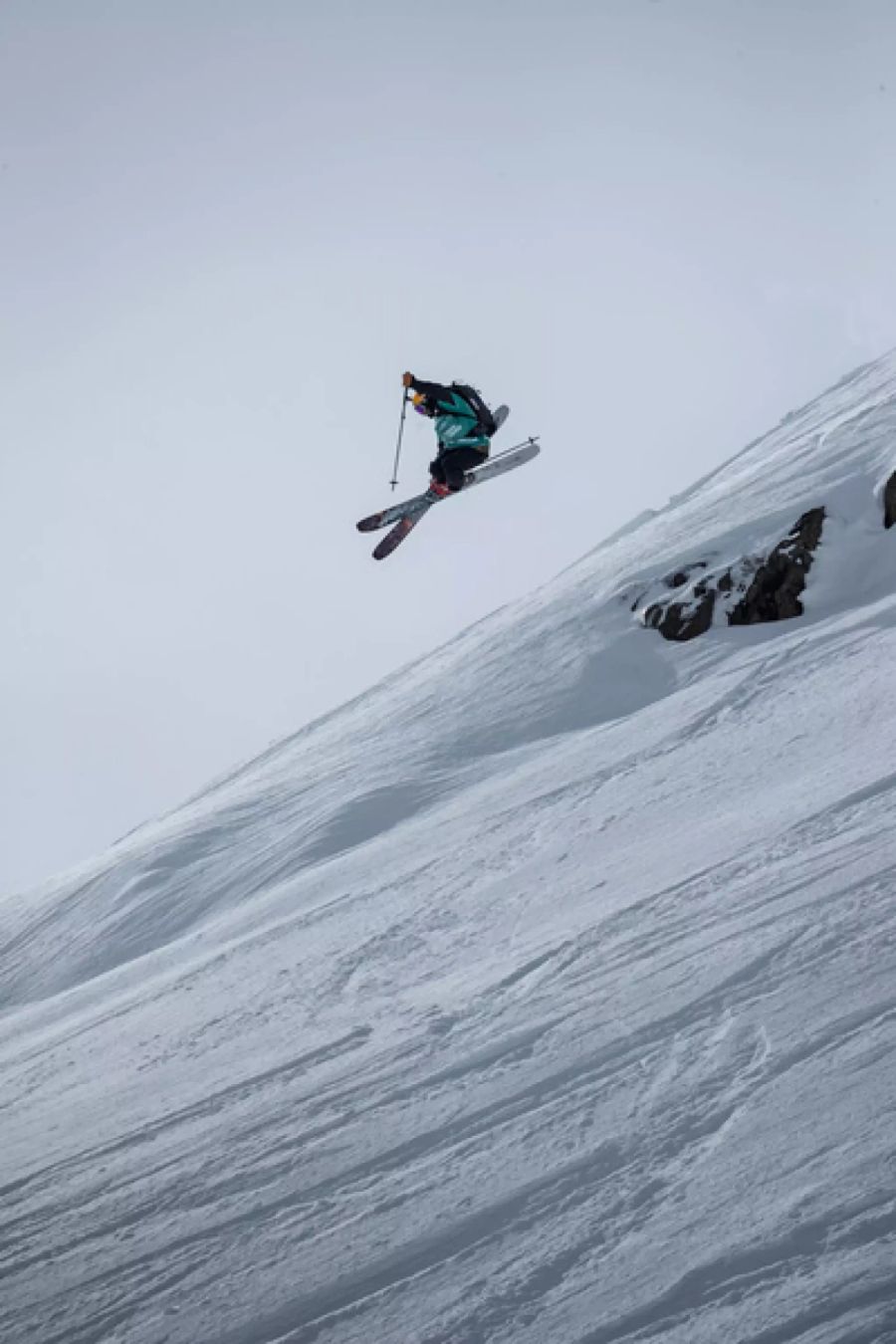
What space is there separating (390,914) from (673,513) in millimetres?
17892

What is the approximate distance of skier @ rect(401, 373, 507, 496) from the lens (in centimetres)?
1498

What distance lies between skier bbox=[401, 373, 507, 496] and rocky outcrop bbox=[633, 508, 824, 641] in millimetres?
5146

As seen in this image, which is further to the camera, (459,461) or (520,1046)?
(459,461)

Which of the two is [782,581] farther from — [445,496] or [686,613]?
[445,496]

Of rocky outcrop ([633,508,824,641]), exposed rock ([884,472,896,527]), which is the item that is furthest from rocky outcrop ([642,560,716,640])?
exposed rock ([884,472,896,527])

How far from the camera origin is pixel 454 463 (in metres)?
15.9

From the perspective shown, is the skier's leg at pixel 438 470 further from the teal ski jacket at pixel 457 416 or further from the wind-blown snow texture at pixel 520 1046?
the wind-blown snow texture at pixel 520 1046

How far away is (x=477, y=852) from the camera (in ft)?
43.6

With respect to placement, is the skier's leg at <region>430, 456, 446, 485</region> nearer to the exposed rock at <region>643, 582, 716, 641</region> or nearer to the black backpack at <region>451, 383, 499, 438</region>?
the black backpack at <region>451, 383, 499, 438</region>

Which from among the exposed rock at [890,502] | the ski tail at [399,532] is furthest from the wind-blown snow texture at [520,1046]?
the ski tail at [399,532]

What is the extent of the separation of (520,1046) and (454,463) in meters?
9.76

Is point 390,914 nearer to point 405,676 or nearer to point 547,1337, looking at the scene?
point 547,1337

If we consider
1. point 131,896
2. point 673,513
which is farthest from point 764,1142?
point 673,513

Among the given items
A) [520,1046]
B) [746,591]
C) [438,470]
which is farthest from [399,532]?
[520,1046]
